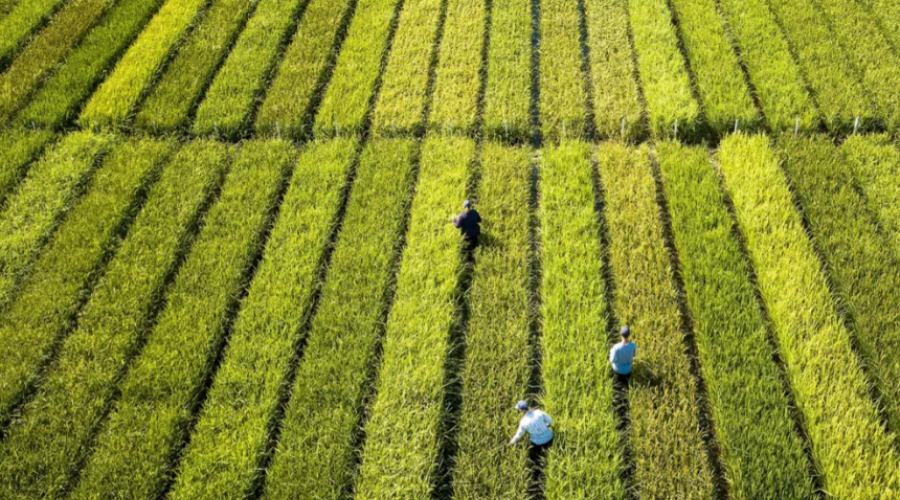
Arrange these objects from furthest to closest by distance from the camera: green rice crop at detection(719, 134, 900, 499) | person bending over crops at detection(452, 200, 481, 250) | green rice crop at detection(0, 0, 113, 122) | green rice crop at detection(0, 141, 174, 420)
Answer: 1. green rice crop at detection(0, 0, 113, 122)
2. person bending over crops at detection(452, 200, 481, 250)
3. green rice crop at detection(0, 141, 174, 420)
4. green rice crop at detection(719, 134, 900, 499)

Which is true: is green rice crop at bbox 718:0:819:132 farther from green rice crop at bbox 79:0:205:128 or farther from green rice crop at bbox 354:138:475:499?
green rice crop at bbox 79:0:205:128

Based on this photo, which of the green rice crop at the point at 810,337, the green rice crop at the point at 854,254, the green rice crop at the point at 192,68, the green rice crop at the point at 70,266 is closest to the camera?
the green rice crop at the point at 810,337

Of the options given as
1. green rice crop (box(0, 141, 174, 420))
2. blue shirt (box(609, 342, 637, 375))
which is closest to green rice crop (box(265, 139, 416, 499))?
blue shirt (box(609, 342, 637, 375))

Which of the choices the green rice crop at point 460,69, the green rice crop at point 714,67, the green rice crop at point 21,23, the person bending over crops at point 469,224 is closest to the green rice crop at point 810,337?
the green rice crop at point 714,67

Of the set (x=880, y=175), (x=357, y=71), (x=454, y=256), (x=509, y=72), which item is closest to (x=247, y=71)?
(x=357, y=71)

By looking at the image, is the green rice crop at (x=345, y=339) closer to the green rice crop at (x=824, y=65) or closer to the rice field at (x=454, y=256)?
the rice field at (x=454, y=256)

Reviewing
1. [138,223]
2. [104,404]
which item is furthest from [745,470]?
[138,223]
